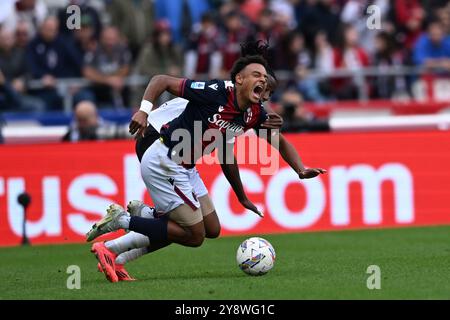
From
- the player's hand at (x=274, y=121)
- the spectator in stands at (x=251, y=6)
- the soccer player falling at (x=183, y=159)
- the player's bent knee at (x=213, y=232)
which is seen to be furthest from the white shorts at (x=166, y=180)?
the spectator in stands at (x=251, y=6)

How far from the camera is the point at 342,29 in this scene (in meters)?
20.6

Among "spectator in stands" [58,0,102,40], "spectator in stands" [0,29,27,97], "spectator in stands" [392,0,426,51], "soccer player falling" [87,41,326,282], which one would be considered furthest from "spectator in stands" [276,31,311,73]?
"soccer player falling" [87,41,326,282]

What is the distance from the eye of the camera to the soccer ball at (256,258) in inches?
394

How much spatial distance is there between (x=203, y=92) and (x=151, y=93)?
0.50 meters

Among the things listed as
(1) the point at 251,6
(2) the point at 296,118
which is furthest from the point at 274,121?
(1) the point at 251,6

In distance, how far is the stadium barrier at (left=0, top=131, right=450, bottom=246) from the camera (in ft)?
48.4

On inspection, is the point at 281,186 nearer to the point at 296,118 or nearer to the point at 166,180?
the point at 296,118

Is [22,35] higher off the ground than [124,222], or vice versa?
[22,35]

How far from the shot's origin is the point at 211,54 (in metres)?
19.8

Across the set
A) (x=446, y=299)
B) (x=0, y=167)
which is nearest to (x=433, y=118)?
(x=0, y=167)

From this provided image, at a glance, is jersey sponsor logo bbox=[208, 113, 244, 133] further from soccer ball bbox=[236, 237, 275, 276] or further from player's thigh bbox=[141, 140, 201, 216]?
soccer ball bbox=[236, 237, 275, 276]

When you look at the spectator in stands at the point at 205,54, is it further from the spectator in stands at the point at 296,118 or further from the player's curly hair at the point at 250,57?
the player's curly hair at the point at 250,57

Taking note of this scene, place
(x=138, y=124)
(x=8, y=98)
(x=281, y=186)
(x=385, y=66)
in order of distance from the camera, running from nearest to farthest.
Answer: (x=138, y=124)
(x=281, y=186)
(x=8, y=98)
(x=385, y=66)

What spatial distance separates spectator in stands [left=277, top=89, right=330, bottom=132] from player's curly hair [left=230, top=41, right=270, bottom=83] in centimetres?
629
